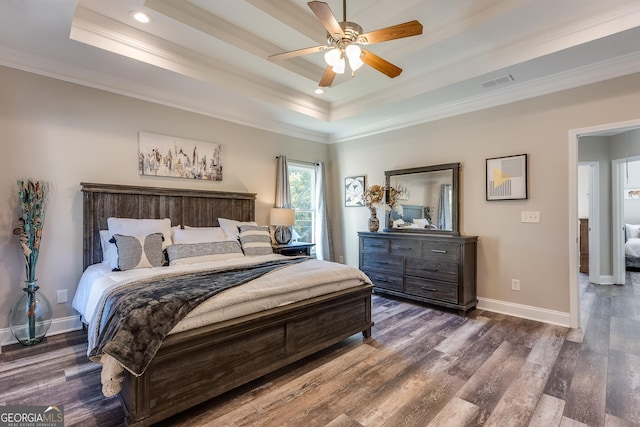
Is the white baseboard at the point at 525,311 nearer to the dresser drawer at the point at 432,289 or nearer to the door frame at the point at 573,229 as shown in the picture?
the door frame at the point at 573,229

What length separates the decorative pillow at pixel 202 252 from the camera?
299 cm

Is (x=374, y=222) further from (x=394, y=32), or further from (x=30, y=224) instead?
(x=30, y=224)

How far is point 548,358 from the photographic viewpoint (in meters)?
2.57

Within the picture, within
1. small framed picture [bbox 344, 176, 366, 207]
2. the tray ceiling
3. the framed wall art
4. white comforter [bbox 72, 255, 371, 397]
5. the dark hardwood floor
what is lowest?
the dark hardwood floor

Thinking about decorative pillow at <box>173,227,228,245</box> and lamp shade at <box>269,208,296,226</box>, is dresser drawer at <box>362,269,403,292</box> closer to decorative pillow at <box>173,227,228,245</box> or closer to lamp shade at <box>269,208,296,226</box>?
lamp shade at <box>269,208,296,226</box>

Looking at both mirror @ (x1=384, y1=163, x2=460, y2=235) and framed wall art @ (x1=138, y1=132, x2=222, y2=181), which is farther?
mirror @ (x1=384, y1=163, x2=460, y2=235)

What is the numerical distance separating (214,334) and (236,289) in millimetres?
329

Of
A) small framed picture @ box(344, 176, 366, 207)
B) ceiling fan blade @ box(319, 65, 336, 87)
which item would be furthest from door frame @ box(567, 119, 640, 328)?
small framed picture @ box(344, 176, 366, 207)

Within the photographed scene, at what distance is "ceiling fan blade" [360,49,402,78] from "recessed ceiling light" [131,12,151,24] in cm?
190

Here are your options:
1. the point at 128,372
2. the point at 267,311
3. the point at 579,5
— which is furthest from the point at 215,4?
the point at 579,5

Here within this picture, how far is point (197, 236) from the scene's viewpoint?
3.34 meters

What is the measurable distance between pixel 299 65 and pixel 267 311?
290 centimetres

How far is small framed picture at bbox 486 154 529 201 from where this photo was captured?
3543mm

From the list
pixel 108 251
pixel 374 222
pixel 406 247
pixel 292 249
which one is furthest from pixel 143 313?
pixel 374 222
